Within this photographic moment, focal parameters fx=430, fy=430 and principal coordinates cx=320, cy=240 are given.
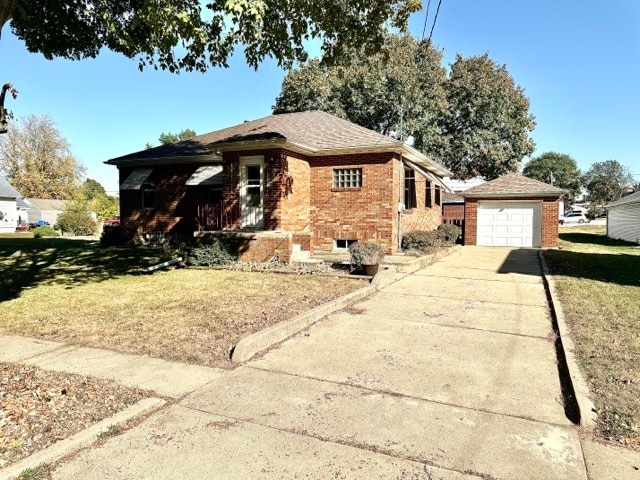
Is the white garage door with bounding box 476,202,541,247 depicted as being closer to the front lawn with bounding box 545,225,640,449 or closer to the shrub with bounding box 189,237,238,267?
the front lawn with bounding box 545,225,640,449

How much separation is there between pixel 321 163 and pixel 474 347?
11.0 m

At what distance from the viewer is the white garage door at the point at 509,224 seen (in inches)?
843

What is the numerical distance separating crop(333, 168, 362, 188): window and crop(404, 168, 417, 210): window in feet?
8.74

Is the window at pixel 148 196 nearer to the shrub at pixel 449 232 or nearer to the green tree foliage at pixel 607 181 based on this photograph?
the shrub at pixel 449 232

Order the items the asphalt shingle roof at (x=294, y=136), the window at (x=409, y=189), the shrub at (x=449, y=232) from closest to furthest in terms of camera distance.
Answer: the asphalt shingle roof at (x=294, y=136) < the window at (x=409, y=189) < the shrub at (x=449, y=232)

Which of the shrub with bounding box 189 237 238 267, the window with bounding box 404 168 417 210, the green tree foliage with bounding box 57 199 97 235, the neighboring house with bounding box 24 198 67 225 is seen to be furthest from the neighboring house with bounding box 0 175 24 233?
the window with bounding box 404 168 417 210

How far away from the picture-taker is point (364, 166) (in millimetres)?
15273

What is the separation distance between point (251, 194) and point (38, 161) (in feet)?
186

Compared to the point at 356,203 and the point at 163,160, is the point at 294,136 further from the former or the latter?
the point at 163,160

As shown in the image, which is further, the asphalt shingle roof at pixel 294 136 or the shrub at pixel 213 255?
the asphalt shingle roof at pixel 294 136

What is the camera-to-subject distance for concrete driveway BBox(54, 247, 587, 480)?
123 inches

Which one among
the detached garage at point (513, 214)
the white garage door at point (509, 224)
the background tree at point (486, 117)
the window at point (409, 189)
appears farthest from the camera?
the background tree at point (486, 117)

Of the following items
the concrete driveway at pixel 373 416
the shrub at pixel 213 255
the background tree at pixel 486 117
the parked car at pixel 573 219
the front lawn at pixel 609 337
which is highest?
the background tree at pixel 486 117

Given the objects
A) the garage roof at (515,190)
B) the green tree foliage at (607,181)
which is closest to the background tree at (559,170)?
the green tree foliage at (607,181)
